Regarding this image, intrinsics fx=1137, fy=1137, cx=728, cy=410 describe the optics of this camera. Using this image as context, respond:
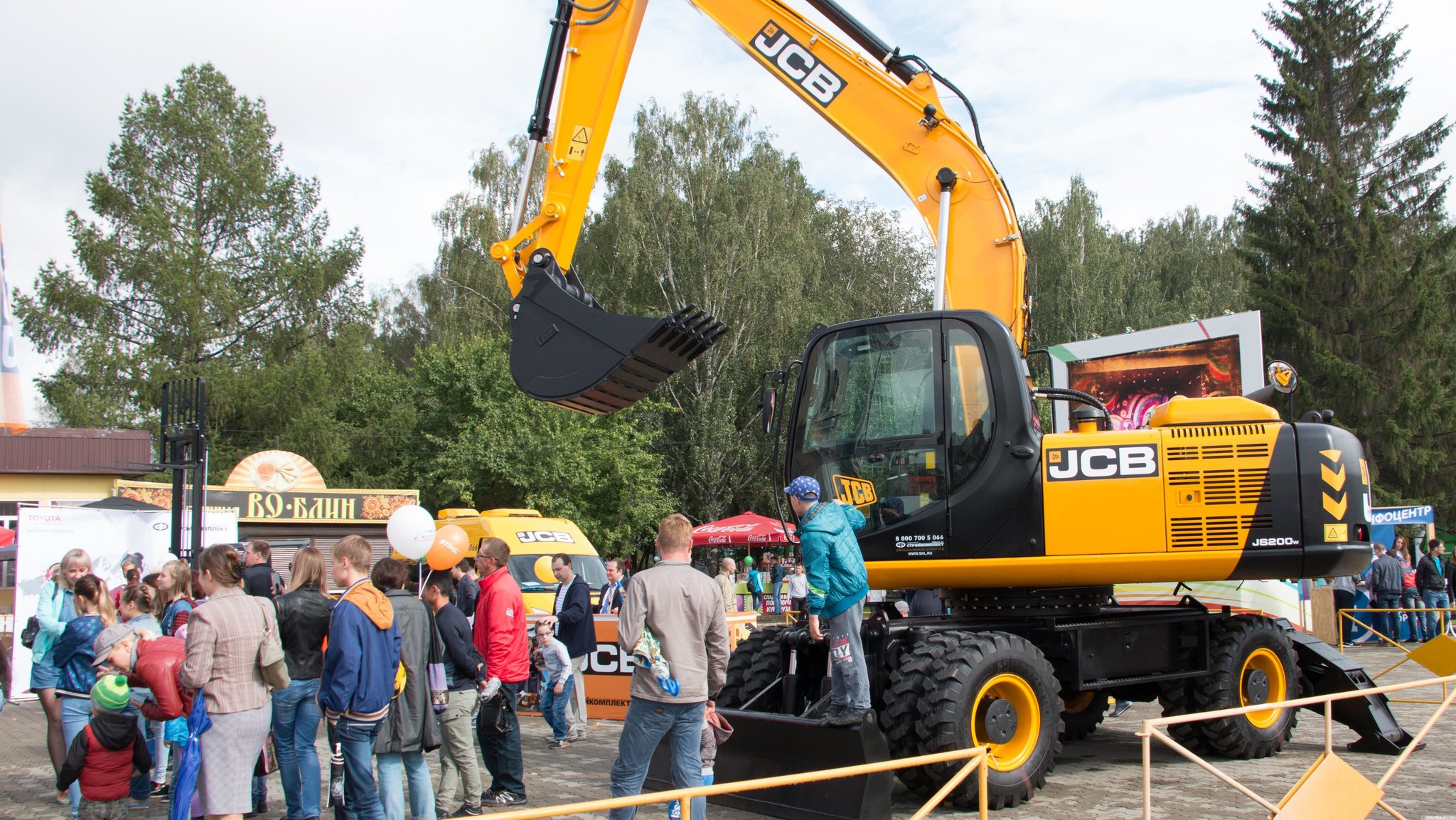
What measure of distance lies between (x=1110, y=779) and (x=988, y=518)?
2.18 meters

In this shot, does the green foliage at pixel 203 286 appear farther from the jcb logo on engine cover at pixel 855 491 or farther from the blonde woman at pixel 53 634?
the jcb logo on engine cover at pixel 855 491

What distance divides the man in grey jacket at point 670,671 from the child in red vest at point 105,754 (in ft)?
→ 10.2

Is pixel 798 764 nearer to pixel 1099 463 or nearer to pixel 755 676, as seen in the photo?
pixel 755 676

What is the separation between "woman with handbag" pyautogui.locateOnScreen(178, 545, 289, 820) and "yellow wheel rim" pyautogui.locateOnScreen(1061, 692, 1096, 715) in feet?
20.1

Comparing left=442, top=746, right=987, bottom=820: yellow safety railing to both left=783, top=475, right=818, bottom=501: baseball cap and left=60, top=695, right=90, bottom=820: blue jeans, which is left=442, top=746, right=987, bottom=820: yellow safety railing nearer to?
left=783, top=475, right=818, bottom=501: baseball cap

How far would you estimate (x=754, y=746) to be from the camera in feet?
22.3

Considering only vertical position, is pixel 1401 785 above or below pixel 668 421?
below

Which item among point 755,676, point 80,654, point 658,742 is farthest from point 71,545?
point 658,742

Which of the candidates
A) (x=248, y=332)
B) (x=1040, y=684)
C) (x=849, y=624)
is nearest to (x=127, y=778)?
(x=849, y=624)

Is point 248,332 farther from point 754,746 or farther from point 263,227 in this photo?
point 754,746

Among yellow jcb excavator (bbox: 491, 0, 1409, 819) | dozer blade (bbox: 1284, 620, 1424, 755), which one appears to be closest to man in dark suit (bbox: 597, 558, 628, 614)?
yellow jcb excavator (bbox: 491, 0, 1409, 819)

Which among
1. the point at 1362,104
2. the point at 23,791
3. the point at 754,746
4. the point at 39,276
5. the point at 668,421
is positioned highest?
the point at 1362,104

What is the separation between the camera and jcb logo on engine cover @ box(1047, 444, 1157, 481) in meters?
7.39

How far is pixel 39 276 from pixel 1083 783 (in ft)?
108
